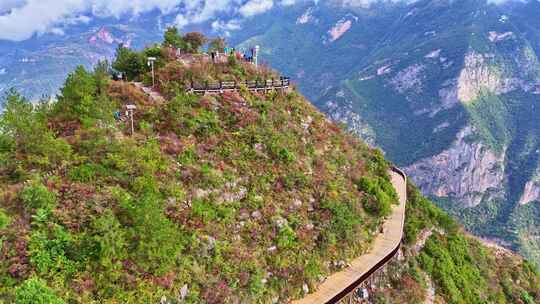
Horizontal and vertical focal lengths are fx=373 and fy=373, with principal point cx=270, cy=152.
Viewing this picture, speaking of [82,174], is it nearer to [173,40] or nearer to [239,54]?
[173,40]

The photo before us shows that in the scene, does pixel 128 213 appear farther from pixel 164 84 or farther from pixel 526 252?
pixel 526 252

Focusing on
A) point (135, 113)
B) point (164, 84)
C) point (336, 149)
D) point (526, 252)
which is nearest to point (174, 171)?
point (135, 113)

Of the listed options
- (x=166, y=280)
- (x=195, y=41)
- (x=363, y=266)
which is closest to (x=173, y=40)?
(x=195, y=41)

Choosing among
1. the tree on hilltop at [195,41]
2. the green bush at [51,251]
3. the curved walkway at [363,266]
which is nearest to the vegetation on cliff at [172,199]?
the green bush at [51,251]

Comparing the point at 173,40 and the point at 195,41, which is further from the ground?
the point at 173,40

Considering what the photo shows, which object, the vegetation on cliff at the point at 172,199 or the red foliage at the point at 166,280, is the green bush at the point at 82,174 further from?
the red foliage at the point at 166,280
